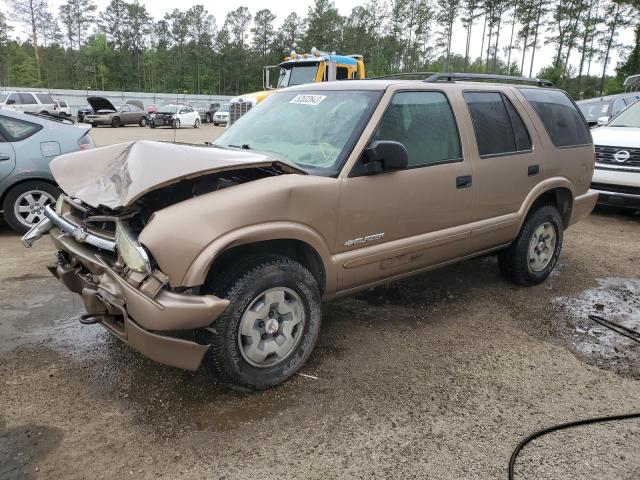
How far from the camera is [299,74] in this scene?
14172 millimetres

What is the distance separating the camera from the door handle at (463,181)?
3807 mm

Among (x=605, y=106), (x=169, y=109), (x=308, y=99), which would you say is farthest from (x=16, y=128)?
(x=169, y=109)

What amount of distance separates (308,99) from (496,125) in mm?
1642

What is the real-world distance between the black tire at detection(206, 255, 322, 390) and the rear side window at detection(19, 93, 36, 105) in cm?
2677

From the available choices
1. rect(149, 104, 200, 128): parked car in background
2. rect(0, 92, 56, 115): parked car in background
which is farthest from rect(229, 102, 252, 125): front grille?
rect(149, 104, 200, 128): parked car in background

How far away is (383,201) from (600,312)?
2.44 meters

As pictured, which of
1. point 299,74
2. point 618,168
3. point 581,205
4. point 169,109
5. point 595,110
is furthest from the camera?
point 169,109

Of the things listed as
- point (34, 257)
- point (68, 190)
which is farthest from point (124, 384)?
point (34, 257)

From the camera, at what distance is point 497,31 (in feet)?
178

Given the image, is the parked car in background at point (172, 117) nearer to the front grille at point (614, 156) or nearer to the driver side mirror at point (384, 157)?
the front grille at point (614, 156)

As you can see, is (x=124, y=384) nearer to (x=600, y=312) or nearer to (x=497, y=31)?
(x=600, y=312)

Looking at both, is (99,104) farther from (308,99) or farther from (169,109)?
(308,99)

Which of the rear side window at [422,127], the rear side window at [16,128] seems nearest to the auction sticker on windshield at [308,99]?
the rear side window at [422,127]

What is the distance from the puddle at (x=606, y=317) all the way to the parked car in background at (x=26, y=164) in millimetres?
5855
